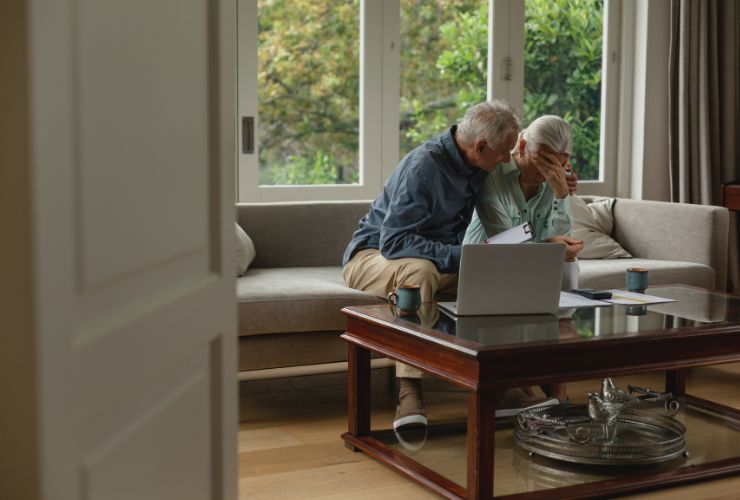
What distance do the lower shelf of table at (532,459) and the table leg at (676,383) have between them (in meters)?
0.27

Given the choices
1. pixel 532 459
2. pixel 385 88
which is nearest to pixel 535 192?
pixel 532 459

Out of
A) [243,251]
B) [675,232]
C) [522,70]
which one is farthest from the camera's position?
[522,70]

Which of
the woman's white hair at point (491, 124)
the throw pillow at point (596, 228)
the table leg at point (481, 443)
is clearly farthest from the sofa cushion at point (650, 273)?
the table leg at point (481, 443)

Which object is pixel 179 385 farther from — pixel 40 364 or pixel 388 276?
pixel 388 276

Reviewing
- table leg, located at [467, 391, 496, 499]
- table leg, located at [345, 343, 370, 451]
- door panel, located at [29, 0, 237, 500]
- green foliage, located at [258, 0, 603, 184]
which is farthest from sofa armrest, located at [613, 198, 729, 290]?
door panel, located at [29, 0, 237, 500]

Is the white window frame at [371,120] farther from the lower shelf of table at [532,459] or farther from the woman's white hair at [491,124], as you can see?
the lower shelf of table at [532,459]

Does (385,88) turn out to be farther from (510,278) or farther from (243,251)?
(510,278)

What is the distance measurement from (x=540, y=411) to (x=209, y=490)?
174 centimetres

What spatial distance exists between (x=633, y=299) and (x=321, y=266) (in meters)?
1.44

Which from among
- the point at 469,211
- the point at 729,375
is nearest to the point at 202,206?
the point at 469,211

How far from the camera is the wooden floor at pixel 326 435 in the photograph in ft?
8.50

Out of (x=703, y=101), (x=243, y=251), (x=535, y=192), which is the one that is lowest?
(x=243, y=251)

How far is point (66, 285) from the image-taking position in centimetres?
91

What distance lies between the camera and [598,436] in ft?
9.12
